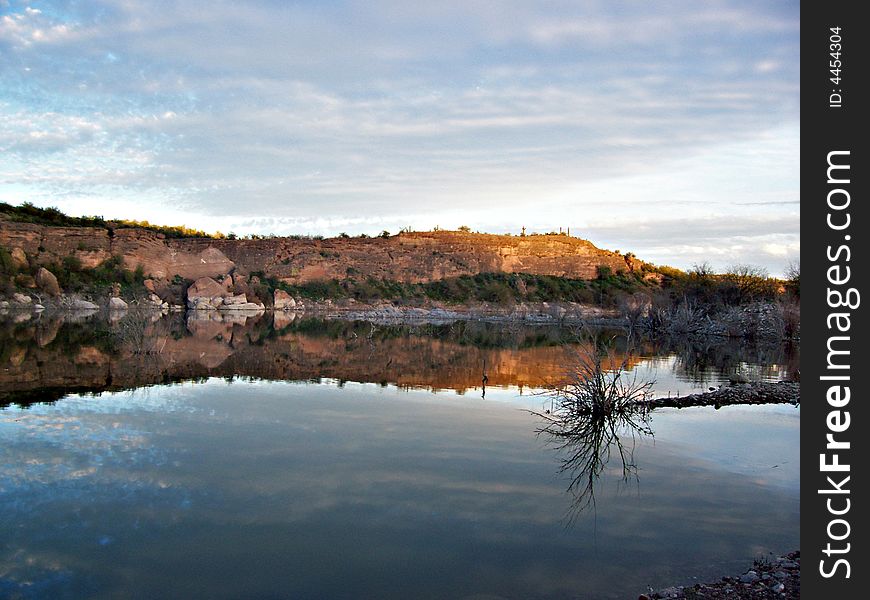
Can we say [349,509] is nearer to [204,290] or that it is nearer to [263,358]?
[263,358]

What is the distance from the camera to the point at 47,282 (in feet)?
121

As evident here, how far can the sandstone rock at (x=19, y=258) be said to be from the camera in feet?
121

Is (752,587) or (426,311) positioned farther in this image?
(426,311)

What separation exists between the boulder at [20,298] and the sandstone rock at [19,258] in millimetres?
2746

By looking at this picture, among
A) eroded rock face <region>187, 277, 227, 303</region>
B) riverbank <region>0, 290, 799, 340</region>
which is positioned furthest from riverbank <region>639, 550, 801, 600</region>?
eroded rock face <region>187, 277, 227, 303</region>

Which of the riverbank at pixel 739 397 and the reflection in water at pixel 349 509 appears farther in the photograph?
the riverbank at pixel 739 397

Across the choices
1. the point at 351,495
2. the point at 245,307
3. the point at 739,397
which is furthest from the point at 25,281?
the point at 351,495

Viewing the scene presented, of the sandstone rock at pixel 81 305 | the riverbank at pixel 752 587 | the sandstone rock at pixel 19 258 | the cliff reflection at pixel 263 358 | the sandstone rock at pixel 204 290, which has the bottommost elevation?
the riverbank at pixel 752 587

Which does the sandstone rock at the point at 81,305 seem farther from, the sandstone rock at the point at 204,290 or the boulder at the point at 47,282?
the sandstone rock at the point at 204,290

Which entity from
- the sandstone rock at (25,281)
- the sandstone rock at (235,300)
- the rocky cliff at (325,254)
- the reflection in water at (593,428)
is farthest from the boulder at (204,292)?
the reflection in water at (593,428)

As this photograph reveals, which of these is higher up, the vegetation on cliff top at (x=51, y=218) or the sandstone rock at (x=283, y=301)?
the vegetation on cliff top at (x=51, y=218)

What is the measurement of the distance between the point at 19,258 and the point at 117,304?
6.32m

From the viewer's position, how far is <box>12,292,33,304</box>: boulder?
34.6 m
